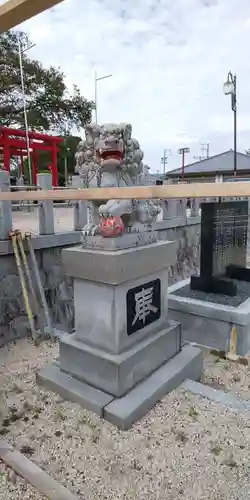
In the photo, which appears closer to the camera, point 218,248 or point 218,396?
point 218,396

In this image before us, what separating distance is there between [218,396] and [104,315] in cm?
127

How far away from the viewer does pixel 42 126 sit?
15.6m

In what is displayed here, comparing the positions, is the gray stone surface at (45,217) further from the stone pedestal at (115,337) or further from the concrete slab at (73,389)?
the concrete slab at (73,389)

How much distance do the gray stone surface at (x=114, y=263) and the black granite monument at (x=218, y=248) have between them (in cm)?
188

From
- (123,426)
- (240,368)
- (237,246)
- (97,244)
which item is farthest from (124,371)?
(237,246)

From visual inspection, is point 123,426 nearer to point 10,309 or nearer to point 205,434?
point 205,434

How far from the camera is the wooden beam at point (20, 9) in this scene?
1.35 meters

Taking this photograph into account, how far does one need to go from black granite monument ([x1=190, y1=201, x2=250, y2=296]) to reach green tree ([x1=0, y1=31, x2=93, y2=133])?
12.0m

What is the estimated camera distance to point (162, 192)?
6.72ft

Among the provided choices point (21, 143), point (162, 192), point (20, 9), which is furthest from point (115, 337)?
point (21, 143)

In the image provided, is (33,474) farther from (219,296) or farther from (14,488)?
(219,296)

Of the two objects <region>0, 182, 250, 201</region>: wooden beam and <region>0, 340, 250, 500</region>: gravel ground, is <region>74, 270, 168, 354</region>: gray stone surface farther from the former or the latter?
<region>0, 182, 250, 201</region>: wooden beam

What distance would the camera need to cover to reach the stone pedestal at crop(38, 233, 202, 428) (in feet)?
8.81

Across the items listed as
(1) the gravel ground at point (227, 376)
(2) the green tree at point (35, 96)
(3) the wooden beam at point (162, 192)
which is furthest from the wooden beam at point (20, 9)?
(2) the green tree at point (35, 96)
